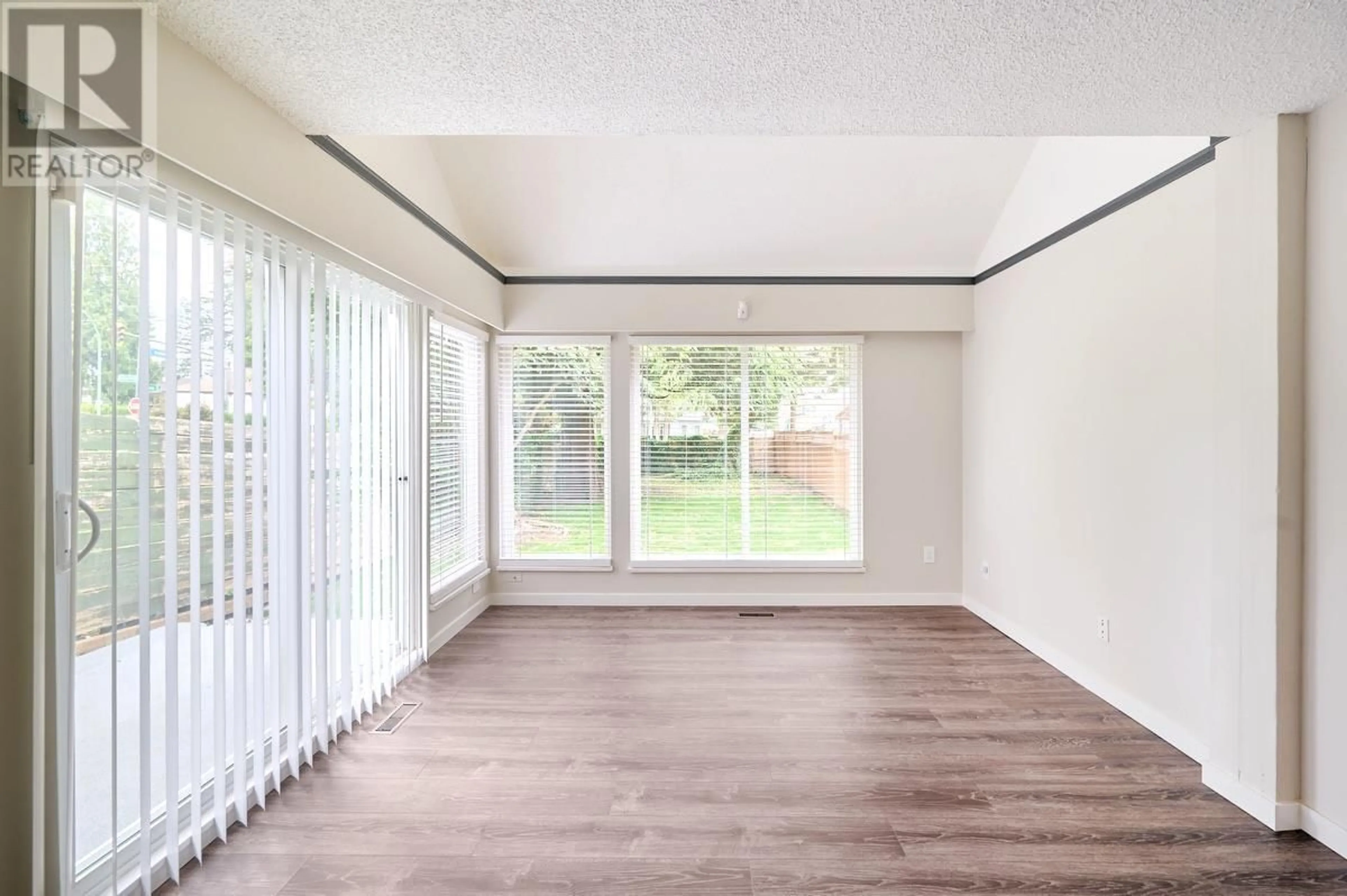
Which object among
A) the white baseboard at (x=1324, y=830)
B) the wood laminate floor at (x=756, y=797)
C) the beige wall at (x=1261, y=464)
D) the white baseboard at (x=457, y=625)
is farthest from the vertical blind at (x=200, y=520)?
the white baseboard at (x=1324, y=830)

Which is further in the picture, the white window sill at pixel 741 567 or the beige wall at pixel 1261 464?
the white window sill at pixel 741 567

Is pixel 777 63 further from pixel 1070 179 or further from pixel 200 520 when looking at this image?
pixel 1070 179

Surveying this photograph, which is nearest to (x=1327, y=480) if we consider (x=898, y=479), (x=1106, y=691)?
(x=1106, y=691)

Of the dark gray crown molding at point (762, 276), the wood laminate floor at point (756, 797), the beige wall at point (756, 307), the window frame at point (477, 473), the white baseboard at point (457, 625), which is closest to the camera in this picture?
the wood laminate floor at point (756, 797)

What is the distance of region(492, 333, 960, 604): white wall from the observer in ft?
15.9

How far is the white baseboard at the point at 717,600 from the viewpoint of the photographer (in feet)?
16.0

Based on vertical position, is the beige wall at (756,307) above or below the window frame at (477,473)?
above

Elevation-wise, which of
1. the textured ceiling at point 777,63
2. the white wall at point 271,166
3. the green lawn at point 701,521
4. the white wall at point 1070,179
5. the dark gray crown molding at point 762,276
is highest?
the white wall at point 1070,179

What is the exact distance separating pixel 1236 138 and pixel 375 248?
11.7 feet

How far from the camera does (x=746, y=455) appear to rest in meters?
4.91

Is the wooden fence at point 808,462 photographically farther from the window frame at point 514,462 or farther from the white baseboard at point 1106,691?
the white baseboard at point 1106,691

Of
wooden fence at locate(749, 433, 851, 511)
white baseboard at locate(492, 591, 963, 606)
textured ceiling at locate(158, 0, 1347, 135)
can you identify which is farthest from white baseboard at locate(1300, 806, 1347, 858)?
wooden fence at locate(749, 433, 851, 511)

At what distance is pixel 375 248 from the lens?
288 centimetres

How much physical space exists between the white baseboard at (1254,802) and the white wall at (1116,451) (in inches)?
11.8
